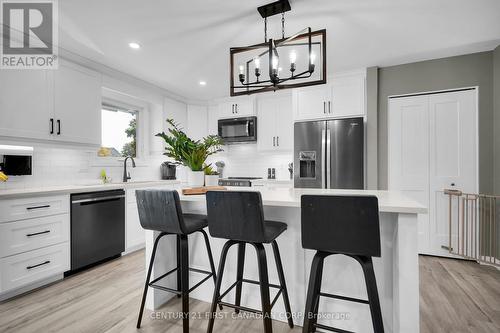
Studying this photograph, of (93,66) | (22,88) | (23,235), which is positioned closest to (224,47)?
(93,66)

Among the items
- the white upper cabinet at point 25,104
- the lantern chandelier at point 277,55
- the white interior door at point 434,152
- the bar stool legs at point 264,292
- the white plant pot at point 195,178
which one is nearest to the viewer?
the bar stool legs at point 264,292

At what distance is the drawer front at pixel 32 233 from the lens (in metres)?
2.16

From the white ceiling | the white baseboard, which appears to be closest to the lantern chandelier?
the white ceiling

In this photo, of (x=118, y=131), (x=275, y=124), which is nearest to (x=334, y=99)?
(x=275, y=124)

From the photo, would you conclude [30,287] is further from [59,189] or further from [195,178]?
[195,178]

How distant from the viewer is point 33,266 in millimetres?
2324

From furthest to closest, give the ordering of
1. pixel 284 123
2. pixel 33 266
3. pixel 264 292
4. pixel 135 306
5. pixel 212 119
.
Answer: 1. pixel 212 119
2. pixel 284 123
3. pixel 33 266
4. pixel 135 306
5. pixel 264 292

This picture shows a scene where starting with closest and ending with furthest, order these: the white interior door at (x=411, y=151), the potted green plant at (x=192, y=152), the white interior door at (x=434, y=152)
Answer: the potted green plant at (x=192, y=152)
the white interior door at (x=434, y=152)
the white interior door at (x=411, y=151)

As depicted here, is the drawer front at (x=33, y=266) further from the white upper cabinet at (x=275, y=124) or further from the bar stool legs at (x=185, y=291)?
the white upper cabinet at (x=275, y=124)

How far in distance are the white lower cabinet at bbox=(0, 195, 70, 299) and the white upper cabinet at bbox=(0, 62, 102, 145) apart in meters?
0.74

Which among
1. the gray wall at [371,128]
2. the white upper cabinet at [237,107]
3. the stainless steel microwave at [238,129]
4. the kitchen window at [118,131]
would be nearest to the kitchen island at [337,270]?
the gray wall at [371,128]

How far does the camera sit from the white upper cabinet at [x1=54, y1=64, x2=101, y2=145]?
2.82 m

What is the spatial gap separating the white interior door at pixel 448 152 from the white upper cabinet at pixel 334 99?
35.3 inches

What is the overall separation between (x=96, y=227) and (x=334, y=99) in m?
3.53
